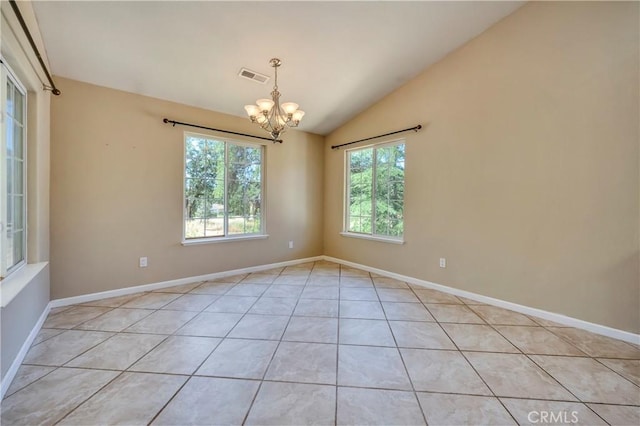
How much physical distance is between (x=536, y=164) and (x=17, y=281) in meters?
4.71

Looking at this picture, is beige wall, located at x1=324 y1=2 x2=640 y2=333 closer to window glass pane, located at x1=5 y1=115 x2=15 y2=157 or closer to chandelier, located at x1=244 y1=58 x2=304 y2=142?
chandelier, located at x1=244 y1=58 x2=304 y2=142

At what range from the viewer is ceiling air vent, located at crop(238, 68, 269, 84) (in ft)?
10.6

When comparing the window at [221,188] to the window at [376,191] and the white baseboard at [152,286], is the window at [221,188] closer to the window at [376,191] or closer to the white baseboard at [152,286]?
the white baseboard at [152,286]

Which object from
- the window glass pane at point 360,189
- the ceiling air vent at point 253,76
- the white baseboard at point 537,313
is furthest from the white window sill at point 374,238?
the ceiling air vent at point 253,76

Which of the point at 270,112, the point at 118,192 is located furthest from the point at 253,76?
the point at 118,192

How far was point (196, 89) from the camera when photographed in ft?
11.4

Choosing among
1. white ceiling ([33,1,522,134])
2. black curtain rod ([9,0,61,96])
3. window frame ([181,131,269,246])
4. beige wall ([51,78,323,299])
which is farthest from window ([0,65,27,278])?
window frame ([181,131,269,246])

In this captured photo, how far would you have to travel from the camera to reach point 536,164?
2.80m

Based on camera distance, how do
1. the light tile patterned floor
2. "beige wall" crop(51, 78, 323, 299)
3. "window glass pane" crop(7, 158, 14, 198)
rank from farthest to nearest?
"beige wall" crop(51, 78, 323, 299) → "window glass pane" crop(7, 158, 14, 198) → the light tile patterned floor

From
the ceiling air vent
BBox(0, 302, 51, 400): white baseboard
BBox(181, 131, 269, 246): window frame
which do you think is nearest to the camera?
BBox(0, 302, 51, 400): white baseboard

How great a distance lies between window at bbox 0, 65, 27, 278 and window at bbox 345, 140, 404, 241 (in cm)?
407

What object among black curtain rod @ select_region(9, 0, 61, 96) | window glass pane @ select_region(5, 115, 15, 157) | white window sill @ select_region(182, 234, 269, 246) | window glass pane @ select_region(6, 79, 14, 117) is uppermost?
black curtain rod @ select_region(9, 0, 61, 96)

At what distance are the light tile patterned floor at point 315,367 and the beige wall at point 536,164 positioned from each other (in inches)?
19.3

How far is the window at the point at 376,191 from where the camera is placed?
13.8ft
